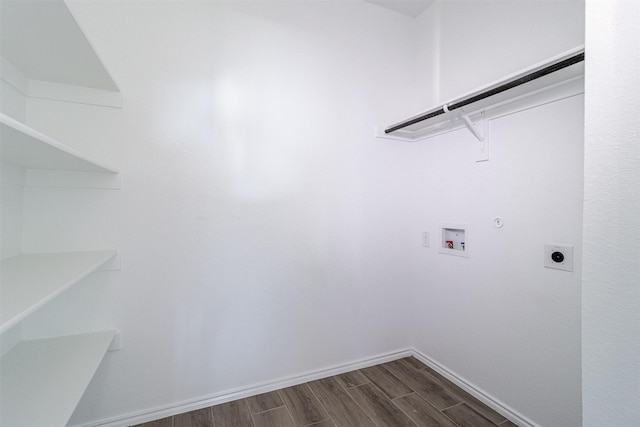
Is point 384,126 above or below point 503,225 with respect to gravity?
above

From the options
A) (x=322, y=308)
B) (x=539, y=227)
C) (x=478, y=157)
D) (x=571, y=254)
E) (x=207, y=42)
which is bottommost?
(x=322, y=308)

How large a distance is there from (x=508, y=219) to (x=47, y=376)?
2.33 m

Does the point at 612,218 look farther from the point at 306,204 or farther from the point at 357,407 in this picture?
the point at 357,407

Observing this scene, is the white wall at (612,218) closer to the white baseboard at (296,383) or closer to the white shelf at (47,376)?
the white baseboard at (296,383)

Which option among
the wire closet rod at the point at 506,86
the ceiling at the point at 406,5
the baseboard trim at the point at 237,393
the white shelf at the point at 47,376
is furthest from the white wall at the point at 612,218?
the ceiling at the point at 406,5

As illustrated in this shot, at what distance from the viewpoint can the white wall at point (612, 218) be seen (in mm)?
504

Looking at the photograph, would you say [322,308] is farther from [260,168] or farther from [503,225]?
[503,225]

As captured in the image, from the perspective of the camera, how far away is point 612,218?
534 millimetres

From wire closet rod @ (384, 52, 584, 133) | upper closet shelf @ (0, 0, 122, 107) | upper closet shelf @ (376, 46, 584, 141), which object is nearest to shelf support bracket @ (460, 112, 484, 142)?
upper closet shelf @ (376, 46, 584, 141)

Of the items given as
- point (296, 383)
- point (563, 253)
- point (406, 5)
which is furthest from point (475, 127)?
point (296, 383)

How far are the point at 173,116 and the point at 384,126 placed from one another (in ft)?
4.88

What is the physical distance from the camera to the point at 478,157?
66.7 inches

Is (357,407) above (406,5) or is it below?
below

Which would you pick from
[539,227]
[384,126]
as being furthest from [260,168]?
[539,227]
